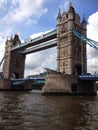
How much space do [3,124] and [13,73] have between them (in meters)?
98.0

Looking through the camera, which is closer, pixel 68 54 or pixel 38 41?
pixel 68 54

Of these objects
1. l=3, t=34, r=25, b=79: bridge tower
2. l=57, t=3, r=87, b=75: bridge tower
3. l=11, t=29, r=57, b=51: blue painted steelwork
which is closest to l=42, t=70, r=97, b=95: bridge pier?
l=57, t=3, r=87, b=75: bridge tower

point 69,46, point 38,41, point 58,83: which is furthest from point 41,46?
point 58,83

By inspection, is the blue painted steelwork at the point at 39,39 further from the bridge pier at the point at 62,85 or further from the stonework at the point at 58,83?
the stonework at the point at 58,83

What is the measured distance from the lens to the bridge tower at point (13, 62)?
107m

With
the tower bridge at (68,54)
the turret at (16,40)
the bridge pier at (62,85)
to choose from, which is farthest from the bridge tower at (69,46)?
the turret at (16,40)

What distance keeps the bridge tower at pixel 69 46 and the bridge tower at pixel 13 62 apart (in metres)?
40.6

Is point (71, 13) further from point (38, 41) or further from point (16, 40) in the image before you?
point (16, 40)

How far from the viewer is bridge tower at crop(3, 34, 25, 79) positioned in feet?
351

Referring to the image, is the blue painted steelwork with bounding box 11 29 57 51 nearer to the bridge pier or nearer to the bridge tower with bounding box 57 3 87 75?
the bridge tower with bounding box 57 3 87 75

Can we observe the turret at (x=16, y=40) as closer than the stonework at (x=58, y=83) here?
No

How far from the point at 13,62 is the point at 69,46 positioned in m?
48.6

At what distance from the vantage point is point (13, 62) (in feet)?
355

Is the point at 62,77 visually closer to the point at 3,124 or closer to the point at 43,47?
the point at 43,47
